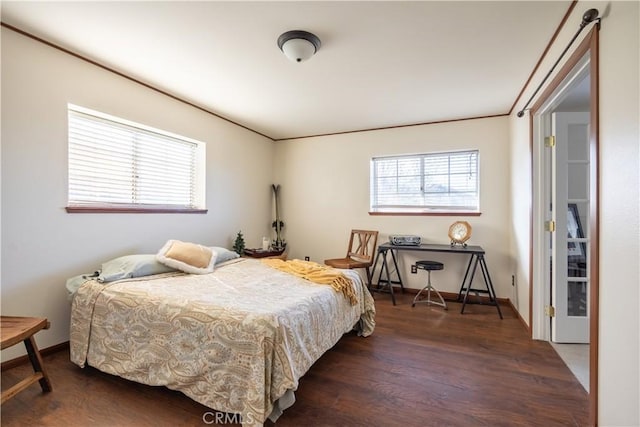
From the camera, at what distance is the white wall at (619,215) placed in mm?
1162

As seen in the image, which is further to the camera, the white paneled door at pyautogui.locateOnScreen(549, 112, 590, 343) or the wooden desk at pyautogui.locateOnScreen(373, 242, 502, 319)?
the wooden desk at pyautogui.locateOnScreen(373, 242, 502, 319)

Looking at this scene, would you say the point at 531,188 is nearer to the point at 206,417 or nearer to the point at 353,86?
the point at 353,86

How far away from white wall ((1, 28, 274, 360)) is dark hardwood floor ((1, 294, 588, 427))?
54 cm

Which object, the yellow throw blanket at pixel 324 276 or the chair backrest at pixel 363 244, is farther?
the chair backrest at pixel 363 244

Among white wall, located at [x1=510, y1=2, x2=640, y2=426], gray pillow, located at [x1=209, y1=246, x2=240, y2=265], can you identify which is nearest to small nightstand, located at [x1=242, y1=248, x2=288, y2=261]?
gray pillow, located at [x1=209, y1=246, x2=240, y2=265]

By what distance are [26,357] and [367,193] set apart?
380 cm

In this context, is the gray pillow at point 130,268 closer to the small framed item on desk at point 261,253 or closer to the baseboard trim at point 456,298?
the small framed item on desk at point 261,253

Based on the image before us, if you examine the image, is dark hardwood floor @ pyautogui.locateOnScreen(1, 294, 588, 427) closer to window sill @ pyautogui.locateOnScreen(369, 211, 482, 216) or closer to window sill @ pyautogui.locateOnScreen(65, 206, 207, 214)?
window sill @ pyautogui.locateOnScreen(65, 206, 207, 214)

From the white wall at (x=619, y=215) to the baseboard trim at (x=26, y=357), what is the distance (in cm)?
347

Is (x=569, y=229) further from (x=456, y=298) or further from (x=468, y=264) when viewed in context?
(x=456, y=298)

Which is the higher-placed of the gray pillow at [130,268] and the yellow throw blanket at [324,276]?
the gray pillow at [130,268]

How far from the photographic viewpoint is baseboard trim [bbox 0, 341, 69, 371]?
6.68 ft

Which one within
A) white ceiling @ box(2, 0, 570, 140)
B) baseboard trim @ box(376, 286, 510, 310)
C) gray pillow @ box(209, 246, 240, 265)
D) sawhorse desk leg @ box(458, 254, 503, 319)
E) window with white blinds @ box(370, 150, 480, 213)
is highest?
white ceiling @ box(2, 0, 570, 140)

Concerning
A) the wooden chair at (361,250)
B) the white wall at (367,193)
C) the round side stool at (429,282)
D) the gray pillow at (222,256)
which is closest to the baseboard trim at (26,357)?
the gray pillow at (222,256)
